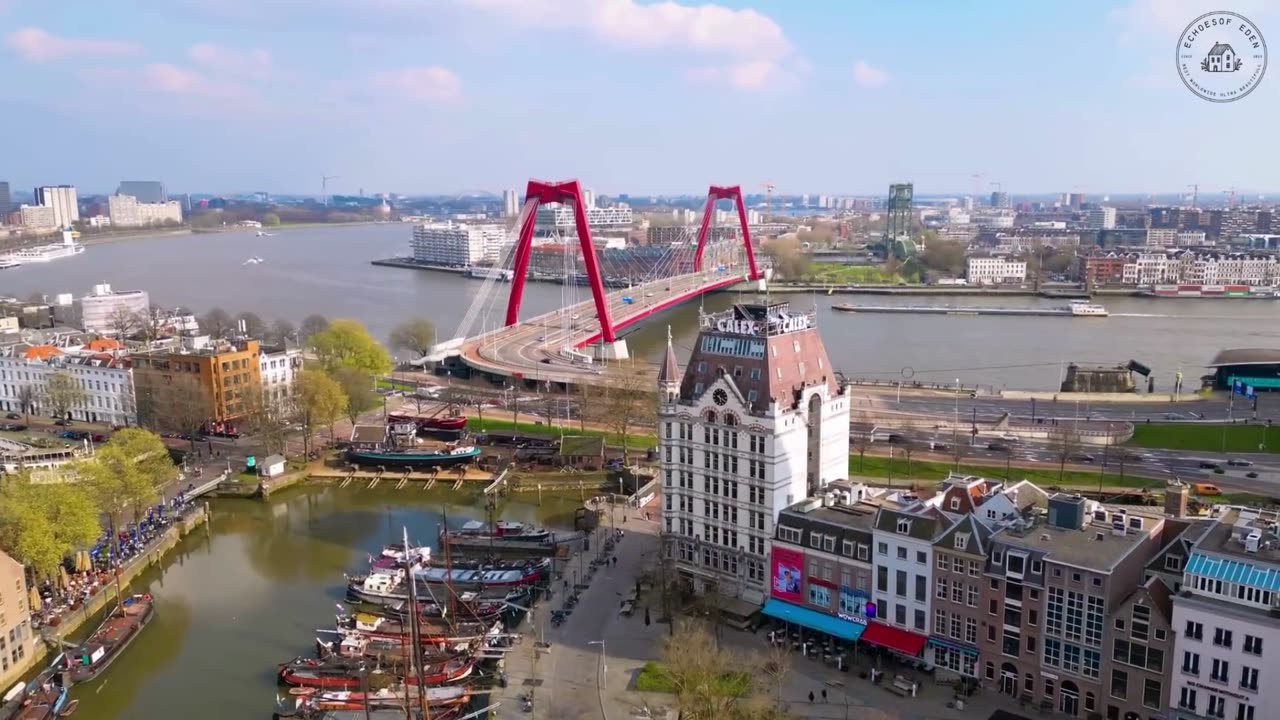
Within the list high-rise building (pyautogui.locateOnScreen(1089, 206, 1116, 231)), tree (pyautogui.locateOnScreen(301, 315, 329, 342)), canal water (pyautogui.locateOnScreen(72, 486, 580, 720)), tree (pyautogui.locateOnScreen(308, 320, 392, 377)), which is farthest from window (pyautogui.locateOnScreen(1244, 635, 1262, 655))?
high-rise building (pyautogui.locateOnScreen(1089, 206, 1116, 231))

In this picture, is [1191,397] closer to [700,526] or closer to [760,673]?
[700,526]

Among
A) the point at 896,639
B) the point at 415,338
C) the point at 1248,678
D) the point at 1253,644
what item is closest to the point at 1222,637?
the point at 1253,644

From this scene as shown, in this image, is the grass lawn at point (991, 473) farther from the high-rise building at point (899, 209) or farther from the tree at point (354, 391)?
the high-rise building at point (899, 209)

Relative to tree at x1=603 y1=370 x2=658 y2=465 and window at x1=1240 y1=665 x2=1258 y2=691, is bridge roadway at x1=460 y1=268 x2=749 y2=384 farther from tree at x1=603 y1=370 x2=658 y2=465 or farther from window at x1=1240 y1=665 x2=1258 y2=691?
window at x1=1240 y1=665 x2=1258 y2=691

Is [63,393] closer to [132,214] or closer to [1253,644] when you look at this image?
[1253,644]

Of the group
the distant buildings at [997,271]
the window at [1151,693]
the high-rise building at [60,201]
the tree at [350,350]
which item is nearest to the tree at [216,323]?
the tree at [350,350]

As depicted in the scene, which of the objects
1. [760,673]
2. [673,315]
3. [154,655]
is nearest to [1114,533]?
[760,673]
